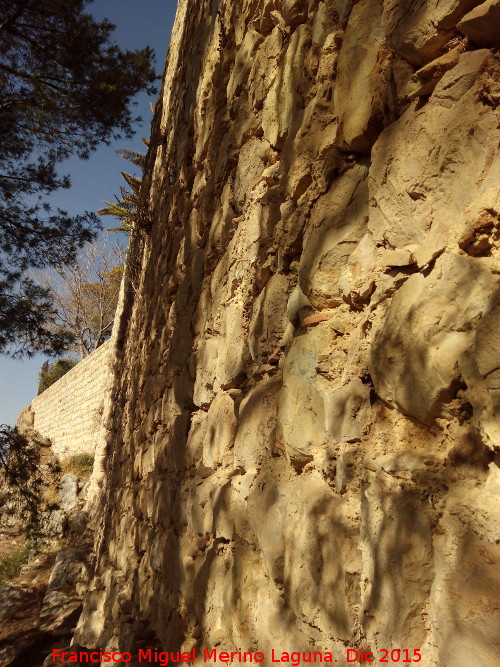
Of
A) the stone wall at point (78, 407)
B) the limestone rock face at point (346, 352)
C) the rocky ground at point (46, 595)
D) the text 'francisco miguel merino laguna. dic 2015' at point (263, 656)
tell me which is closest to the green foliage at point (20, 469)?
the rocky ground at point (46, 595)

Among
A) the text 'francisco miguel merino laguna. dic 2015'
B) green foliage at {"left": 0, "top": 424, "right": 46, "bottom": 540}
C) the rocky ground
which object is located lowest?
the text 'francisco miguel merino laguna. dic 2015'

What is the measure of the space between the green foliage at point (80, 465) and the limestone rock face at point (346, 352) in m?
8.91

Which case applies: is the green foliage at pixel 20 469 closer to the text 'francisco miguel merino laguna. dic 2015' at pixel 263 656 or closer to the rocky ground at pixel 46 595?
the rocky ground at pixel 46 595

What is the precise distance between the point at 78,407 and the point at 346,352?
41.8ft

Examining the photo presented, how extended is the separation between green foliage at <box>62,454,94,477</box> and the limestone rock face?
8914 mm

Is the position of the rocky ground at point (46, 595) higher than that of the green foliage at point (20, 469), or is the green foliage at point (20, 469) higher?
the green foliage at point (20, 469)

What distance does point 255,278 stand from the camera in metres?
1.66

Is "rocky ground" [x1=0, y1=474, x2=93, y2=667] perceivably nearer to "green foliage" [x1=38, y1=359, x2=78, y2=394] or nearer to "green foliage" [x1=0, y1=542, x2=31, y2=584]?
"green foliage" [x1=0, y1=542, x2=31, y2=584]

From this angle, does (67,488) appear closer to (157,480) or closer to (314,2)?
(157,480)

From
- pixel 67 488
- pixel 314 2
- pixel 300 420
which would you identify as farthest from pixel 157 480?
pixel 67 488

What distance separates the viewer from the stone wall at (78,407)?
453 inches

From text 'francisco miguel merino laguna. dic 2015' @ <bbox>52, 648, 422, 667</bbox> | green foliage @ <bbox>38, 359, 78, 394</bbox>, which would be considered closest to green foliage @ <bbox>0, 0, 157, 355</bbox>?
text 'francisco miguel merino laguna. dic 2015' @ <bbox>52, 648, 422, 667</bbox>

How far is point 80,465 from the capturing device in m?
11.0

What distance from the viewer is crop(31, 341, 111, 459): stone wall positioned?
37.8 feet
